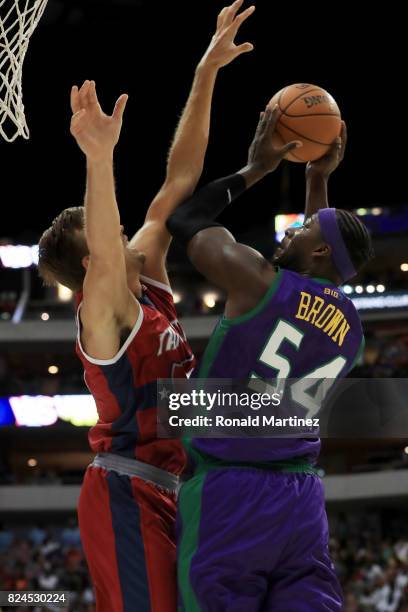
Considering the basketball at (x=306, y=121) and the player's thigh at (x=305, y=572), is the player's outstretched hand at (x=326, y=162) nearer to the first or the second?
the basketball at (x=306, y=121)

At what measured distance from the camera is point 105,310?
3.72 meters

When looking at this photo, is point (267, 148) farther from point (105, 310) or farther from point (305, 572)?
point (305, 572)

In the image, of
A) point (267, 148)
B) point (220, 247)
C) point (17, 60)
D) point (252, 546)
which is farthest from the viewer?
point (17, 60)

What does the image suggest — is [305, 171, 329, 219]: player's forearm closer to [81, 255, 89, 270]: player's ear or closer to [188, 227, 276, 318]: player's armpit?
[188, 227, 276, 318]: player's armpit

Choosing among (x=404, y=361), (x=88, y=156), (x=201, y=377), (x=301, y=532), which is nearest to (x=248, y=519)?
(x=301, y=532)

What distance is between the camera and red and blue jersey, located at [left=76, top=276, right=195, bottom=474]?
386 centimetres

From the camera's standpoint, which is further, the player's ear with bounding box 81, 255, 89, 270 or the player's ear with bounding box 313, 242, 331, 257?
the player's ear with bounding box 81, 255, 89, 270

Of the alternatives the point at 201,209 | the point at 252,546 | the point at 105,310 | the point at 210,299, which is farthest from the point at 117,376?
the point at 210,299

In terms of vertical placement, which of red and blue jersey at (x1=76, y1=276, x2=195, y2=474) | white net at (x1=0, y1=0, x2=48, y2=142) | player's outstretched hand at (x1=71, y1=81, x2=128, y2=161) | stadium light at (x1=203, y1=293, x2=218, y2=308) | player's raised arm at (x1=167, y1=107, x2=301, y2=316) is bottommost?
red and blue jersey at (x1=76, y1=276, x2=195, y2=474)

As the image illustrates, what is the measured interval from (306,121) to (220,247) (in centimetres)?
97

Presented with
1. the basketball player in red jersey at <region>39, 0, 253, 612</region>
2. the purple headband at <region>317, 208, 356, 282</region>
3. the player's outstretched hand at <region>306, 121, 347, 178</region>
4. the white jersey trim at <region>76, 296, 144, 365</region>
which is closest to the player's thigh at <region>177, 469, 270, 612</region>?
the basketball player in red jersey at <region>39, 0, 253, 612</region>

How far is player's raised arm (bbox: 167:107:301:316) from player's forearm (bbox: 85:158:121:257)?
1.07 feet

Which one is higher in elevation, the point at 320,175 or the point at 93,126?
the point at 320,175

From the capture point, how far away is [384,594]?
50.8ft
